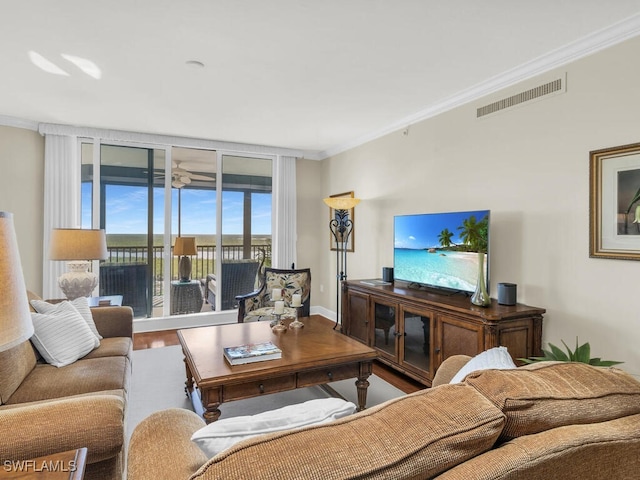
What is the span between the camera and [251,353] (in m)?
2.29

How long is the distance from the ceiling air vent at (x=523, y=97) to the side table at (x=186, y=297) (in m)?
4.18

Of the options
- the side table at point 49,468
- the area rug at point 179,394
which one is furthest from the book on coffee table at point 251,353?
the side table at point 49,468

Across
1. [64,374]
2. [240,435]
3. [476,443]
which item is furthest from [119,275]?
[476,443]

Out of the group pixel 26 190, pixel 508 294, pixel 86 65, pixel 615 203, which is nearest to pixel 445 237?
pixel 508 294

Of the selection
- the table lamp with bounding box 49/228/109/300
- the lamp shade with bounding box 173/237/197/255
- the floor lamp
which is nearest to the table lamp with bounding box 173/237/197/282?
the lamp shade with bounding box 173/237/197/255

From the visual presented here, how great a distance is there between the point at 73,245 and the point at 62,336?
4.21ft

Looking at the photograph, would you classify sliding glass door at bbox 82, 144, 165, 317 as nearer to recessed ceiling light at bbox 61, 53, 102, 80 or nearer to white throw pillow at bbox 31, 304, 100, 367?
recessed ceiling light at bbox 61, 53, 102, 80

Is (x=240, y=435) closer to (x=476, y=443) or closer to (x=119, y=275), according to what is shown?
(x=476, y=443)

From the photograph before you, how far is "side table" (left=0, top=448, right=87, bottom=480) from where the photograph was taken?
93cm

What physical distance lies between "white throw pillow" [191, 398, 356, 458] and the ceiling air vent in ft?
8.92

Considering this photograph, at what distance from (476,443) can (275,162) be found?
5.18 m

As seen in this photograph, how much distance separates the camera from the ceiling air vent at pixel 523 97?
259 centimetres

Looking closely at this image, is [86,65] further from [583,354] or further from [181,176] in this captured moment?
[583,354]

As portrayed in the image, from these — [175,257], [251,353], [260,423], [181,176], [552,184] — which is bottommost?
[251,353]
